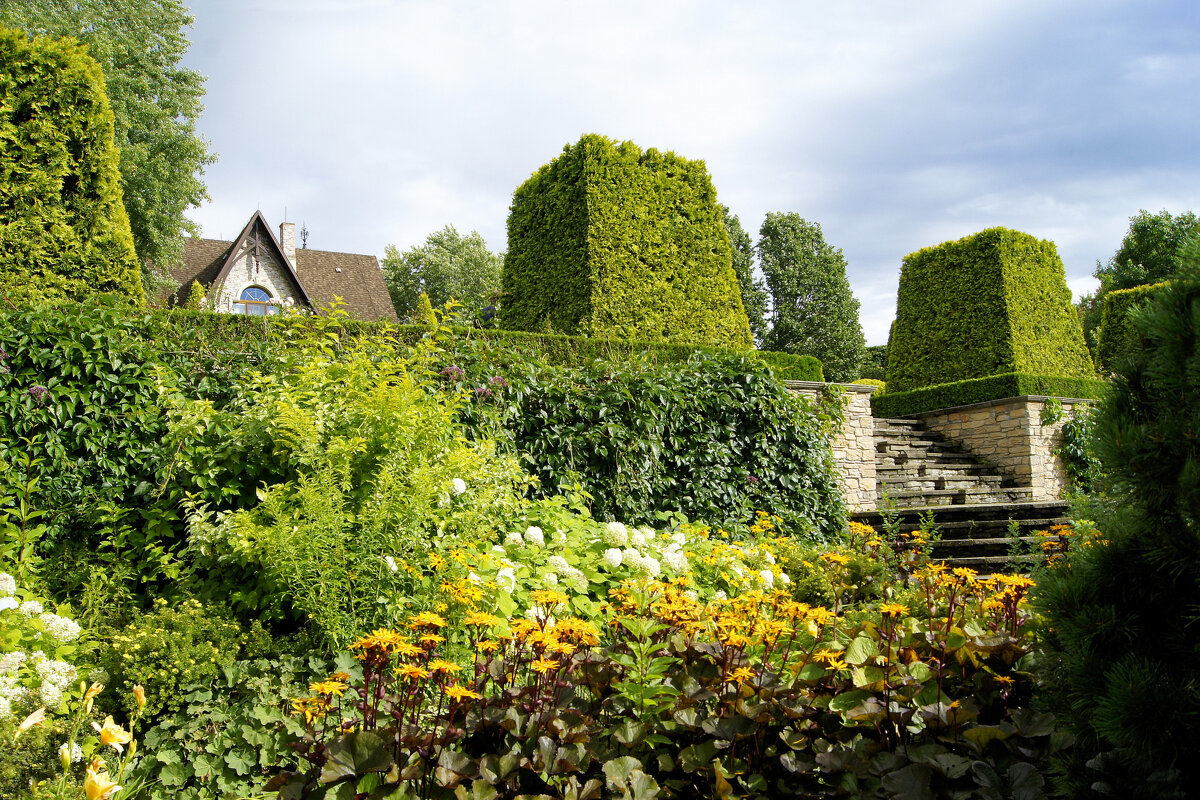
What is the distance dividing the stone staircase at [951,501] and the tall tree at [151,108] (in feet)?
50.2

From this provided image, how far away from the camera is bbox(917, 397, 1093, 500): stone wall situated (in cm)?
1004

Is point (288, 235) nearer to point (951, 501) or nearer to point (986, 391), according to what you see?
point (986, 391)

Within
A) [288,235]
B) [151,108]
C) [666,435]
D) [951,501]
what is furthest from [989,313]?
[288,235]

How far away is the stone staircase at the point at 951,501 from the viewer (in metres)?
7.05

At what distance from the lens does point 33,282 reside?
6238 millimetres

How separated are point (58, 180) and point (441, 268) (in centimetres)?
2844

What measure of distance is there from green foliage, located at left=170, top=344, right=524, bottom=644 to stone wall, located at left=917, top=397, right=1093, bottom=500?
8167mm

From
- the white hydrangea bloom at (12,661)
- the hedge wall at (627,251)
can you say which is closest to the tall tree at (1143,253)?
the hedge wall at (627,251)

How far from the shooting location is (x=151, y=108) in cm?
1694

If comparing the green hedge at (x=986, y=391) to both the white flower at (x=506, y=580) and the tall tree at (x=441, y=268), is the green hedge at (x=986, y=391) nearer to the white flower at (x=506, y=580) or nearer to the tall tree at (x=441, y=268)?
the white flower at (x=506, y=580)

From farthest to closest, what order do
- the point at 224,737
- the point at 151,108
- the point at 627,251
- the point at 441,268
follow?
the point at 441,268 → the point at 151,108 → the point at 627,251 → the point at 224,737

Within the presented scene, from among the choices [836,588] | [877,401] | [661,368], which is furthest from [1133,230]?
[836,588]

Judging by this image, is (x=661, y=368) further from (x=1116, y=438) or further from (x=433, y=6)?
(x=1116, y=438)

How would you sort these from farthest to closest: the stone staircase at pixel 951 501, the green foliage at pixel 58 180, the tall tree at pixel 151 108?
the tall tree at pixel 151 108 → the stone staircase at pixel 951 501 → the green foliage at pixel 58 180
